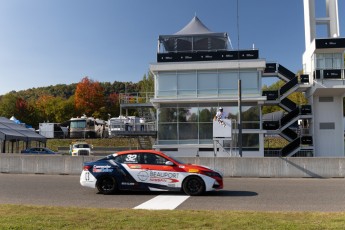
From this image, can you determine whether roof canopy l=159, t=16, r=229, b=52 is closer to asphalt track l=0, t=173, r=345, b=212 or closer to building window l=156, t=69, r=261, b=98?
building window l=156, t=69, r=261, b=98

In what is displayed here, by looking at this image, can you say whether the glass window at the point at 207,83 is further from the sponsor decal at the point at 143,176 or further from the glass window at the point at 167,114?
the sponsor decal at the point at 143,176

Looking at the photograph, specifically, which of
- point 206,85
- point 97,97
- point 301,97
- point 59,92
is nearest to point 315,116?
point 206,85

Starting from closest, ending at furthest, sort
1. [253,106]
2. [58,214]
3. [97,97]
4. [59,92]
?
[58,214]
[253,106]
[97,97]
[59,92]

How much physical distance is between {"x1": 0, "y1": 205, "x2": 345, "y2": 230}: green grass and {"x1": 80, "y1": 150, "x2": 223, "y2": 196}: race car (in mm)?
4040

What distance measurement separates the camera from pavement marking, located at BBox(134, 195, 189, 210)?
1030 centimetres

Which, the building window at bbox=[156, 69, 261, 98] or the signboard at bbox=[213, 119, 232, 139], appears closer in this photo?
the signboard at bbox=[213, 119, 232, 139]

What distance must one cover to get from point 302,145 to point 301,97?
108 ft

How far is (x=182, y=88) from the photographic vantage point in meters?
34.2

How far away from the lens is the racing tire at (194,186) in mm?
12789

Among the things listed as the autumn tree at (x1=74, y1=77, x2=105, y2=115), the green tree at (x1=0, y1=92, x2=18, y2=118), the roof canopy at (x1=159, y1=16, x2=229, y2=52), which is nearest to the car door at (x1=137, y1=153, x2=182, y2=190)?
the roof canopy at (x1=159, y1=16, x2=229, y2=52)

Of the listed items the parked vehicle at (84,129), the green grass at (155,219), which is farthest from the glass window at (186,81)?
the parked vehicle at (84,129)

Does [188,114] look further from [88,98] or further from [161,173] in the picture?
[88,98]

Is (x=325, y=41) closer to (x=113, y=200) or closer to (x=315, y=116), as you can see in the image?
(x=315, y=116)

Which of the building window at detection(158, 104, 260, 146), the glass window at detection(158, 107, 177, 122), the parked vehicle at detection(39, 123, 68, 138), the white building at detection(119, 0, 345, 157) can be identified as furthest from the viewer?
the parked vehicle at detection(39, 123, 68, 138)
